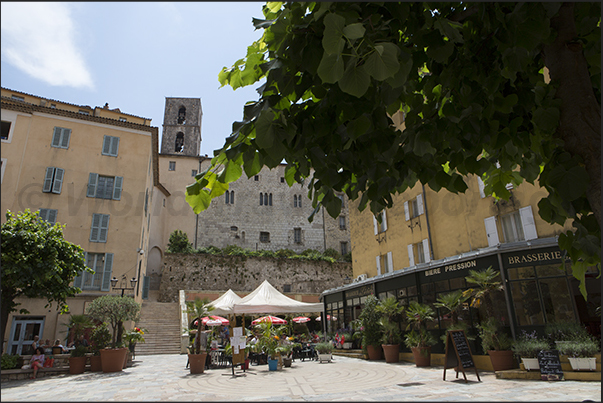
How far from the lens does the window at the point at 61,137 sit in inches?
793

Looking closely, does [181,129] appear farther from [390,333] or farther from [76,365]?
[390,333]

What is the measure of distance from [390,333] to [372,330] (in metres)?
0.92

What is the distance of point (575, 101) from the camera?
240 centimetres

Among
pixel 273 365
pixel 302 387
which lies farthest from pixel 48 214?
pixel 302 387

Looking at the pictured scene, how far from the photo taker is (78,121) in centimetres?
2097

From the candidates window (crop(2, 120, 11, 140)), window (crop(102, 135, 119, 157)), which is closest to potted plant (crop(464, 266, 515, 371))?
window (crop(102, 135, 119, 157))

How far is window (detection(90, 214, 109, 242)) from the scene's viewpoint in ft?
64.3

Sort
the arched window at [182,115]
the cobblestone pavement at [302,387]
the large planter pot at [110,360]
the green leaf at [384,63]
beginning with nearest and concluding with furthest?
the green leaf at [384,63]
the cobblestone pavement at [302,387]
the large planter pot at [110,360]
the arched window at [182,115]

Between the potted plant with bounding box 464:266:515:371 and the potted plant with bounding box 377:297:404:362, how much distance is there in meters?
3.06

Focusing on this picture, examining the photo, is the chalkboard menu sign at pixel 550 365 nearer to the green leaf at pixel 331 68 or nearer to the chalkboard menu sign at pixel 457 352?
the chalkboard menu sign at pixel 457 352

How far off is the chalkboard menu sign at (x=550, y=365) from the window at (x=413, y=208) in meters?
9.49

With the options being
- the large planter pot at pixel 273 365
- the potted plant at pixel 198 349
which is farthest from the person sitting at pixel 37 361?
the large planter pot at pixel 273 365

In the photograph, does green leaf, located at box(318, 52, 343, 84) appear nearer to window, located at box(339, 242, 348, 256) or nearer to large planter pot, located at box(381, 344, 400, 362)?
large planter pot, located at box(381, 344, 400, 362)

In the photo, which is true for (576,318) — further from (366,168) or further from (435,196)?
(366,168)
